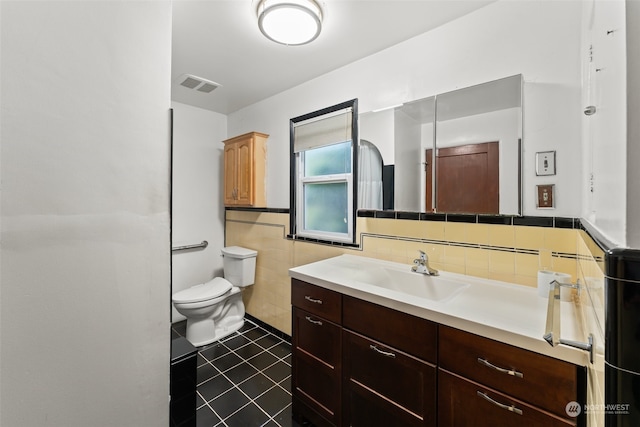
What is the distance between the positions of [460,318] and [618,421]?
0.57 meters

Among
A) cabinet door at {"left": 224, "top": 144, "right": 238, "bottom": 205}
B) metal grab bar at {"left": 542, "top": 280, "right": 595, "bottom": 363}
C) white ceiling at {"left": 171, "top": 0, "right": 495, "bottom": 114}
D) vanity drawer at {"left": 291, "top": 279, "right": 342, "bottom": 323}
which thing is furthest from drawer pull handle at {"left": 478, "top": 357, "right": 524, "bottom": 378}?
cabinet door at {"left": 224, "top": 144, "right": 238, "bottom": 205}

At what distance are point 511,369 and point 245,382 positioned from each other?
175 centimetres

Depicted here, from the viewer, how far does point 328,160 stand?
236 cm

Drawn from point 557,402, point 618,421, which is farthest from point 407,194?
point 618,421

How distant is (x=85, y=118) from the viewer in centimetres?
54

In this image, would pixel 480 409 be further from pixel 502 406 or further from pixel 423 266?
pixel 423 266

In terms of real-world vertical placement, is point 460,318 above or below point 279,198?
below

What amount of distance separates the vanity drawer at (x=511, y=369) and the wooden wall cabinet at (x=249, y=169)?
2.13m

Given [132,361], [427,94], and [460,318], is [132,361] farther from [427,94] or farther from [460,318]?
[427,94]

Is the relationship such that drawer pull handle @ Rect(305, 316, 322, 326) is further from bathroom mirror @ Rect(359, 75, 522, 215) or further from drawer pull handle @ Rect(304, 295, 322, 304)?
bathroom mirror @ Rect(359, 75, 522, 215)

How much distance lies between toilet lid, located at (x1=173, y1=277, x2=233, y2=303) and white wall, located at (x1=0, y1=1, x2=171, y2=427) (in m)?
1.82

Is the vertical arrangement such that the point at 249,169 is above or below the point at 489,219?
above

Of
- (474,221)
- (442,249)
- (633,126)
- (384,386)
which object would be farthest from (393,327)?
(633,126)

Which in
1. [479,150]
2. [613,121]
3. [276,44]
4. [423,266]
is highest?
[276,44]
